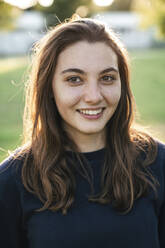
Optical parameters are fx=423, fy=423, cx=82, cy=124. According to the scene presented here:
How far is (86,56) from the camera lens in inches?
87.0

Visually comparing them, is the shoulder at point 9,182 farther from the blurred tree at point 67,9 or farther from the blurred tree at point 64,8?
the blurred tree at point 64,8

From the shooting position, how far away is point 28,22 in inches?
2287

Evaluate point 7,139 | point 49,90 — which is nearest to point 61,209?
point 49,90

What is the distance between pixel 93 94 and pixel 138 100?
17.1 metres

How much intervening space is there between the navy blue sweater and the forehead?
55 centimetres

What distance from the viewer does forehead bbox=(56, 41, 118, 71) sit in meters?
2.21

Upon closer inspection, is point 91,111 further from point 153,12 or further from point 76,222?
point 153,12

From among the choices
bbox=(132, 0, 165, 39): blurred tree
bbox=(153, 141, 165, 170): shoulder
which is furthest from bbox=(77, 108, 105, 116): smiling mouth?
bbox=(132, 0, 165, 39): blurred tree

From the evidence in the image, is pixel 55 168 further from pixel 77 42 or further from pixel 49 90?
pixel 77 42

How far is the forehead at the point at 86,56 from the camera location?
7.24 ft

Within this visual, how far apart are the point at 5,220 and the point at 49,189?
292mm

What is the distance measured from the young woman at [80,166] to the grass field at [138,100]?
5.96m

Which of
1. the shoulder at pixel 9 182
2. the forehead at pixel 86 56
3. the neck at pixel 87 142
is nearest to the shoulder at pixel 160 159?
the neck at pixel 87 142

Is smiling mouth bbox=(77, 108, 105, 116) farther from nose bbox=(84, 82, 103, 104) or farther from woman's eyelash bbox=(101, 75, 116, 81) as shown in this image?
woman's eyelash bbox=(101, 75, 116, 81)
